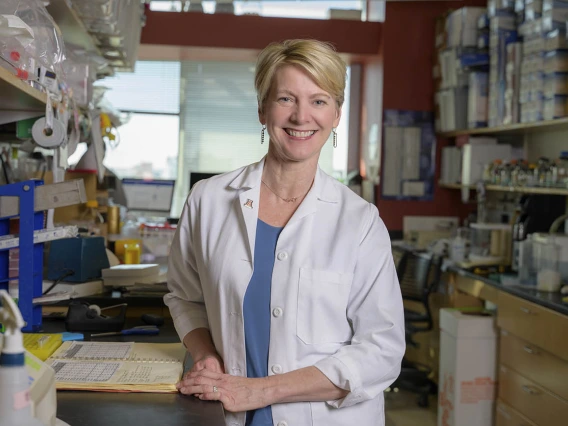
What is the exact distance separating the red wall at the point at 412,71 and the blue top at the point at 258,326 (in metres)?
4.47

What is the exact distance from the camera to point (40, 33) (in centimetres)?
228

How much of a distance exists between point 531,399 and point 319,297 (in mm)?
2172

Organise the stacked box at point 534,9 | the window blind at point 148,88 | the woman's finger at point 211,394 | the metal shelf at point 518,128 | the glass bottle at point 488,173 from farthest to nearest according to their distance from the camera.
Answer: the window blind at point 148,88 → the glass bottle at point 488,173 → the stacked box at point 534,9 → the metal shelf at point 518,128 → the woman's finger at point 211,394

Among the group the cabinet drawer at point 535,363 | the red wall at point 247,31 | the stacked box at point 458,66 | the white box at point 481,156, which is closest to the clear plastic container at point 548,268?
the cabinet drawer at point 535,363

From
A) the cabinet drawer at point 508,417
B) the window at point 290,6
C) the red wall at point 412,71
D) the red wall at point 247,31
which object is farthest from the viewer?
the window at point 290,6

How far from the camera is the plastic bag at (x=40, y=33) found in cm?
218

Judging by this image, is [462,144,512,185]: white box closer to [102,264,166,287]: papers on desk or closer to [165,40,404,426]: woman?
[102,264,166,287]: papers on desk

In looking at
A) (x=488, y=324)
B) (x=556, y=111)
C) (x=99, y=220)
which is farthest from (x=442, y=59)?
(x=99, y=220)

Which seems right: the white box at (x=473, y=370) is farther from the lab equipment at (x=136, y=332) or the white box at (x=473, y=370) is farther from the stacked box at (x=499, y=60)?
the lab equipment at (x=136, y=332)

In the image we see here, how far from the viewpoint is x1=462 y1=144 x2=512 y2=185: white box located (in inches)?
211

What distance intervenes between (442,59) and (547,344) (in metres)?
2.98

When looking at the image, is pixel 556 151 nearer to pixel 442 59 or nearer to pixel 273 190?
pixel 442 59

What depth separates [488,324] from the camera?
4074mm

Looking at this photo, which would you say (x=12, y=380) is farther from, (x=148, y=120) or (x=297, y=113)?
(x=148, y=120)
